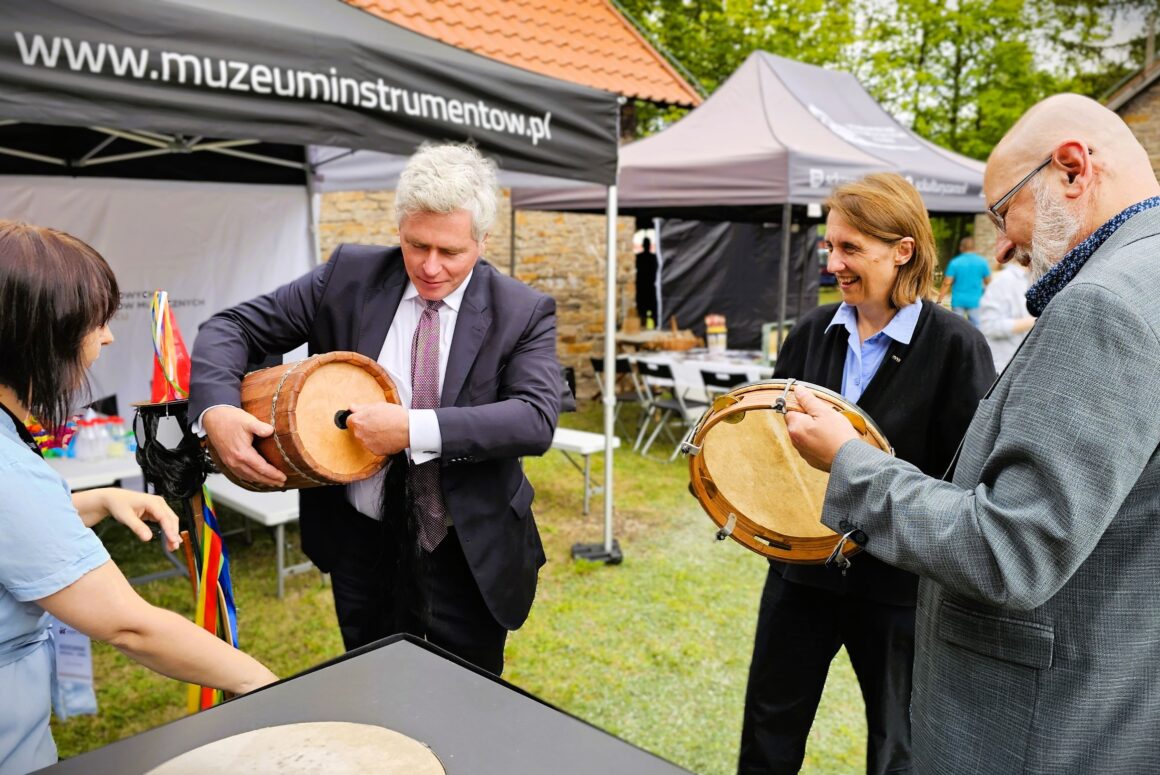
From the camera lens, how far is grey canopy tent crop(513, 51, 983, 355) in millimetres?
6438

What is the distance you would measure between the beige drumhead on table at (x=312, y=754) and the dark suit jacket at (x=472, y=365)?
82 centimetres

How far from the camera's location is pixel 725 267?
11906 millimetres

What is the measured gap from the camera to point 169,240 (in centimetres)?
489

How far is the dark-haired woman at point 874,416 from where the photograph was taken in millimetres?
2045

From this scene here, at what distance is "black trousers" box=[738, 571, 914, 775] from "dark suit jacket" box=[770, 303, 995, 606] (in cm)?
8

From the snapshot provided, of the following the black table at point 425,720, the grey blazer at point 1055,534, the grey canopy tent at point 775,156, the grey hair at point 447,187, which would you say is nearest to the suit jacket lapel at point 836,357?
the grey blazer at point 1055,534

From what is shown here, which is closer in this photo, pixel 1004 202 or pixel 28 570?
pixel 28 570

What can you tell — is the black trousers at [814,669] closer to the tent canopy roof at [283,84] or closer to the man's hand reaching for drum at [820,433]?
the man's hand reaching for drum at [820,433]

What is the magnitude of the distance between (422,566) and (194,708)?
2.00 ft

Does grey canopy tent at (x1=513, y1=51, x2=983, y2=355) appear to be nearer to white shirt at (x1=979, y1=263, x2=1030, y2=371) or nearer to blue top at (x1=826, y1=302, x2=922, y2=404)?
white shirt at (x1=979, y1=263, x2=1030, y2=371)

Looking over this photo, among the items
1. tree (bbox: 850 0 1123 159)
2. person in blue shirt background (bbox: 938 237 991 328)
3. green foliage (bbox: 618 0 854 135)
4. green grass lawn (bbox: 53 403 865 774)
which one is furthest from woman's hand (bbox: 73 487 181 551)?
tree (bbox: 850 0 1123 159)

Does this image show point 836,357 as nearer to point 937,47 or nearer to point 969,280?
point 969,280

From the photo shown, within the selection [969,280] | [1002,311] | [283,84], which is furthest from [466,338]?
[969,280]

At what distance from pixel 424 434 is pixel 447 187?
577 mm
